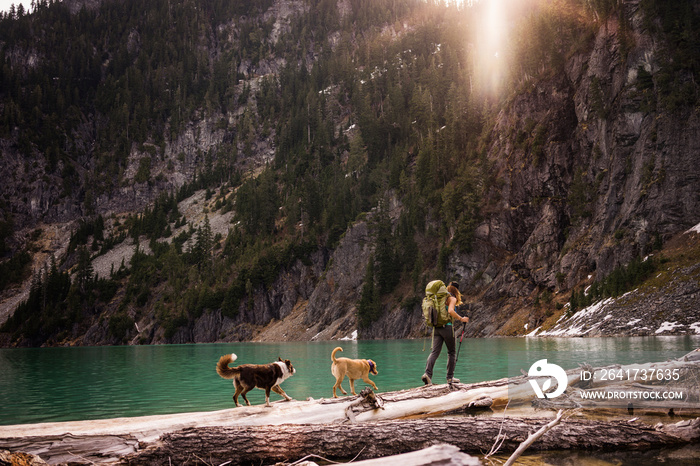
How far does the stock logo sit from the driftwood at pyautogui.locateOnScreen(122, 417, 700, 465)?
1.58m

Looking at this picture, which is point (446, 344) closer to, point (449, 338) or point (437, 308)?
point (449, 338)

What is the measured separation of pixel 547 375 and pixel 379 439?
491 cm

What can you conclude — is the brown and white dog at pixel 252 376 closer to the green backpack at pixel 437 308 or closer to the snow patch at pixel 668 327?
the green backpack at pixel 437 308

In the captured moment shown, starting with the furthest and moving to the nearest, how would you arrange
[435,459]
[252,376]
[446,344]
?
1. [446,344]
2. [252,376]
3. [435,459]

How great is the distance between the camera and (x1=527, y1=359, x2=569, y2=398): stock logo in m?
11.0

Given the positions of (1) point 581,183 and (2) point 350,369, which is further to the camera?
(1) point 581,183

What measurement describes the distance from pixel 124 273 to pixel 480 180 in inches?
4710

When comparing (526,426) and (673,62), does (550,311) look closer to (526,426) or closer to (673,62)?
(673,62)

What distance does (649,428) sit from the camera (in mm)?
9016

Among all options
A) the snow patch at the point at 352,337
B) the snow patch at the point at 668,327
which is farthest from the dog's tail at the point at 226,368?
the snow patch at the point at 352,337

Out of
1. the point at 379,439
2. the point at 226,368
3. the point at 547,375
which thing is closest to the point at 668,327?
the point at 547,375

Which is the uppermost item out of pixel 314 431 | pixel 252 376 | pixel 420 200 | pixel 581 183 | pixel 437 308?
pixel 420 200

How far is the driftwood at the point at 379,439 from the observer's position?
26.7ft

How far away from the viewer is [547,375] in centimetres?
1129
